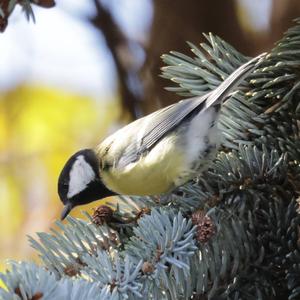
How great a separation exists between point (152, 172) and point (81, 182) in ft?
0.53

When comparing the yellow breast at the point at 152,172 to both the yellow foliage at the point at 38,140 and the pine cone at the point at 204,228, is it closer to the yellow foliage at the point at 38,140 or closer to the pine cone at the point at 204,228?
the pine cone at the point at 204,228

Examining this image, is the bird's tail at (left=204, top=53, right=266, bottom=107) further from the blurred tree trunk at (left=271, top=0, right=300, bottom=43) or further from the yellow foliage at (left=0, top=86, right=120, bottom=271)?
the yellow foliage at (left=0, top=86, right=120, bottom=271)

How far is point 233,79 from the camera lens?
0.88m

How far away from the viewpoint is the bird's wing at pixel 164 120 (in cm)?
93

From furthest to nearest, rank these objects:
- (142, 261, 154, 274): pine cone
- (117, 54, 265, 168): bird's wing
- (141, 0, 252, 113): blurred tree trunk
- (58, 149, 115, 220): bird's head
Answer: (141, 0, 252, 113): blurred tree trunk, (58, 149, 115, 220): bird's head, (117, 54, 265, 168): bird's wing, (142, 261, 154, 274): pine cone

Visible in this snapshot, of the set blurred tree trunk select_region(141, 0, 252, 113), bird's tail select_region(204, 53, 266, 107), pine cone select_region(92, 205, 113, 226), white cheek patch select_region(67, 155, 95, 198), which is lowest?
pine cone select_region(92, 205, 113, 226)

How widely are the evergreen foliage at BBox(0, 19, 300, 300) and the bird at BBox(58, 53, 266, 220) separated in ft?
0.10

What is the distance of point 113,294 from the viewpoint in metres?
0.61

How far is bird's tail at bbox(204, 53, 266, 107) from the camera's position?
0.88 meters

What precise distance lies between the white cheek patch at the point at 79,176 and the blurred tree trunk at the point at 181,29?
14.2 inches

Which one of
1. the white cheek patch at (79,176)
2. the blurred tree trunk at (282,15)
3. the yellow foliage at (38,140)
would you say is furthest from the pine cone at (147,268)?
the yellow foliage at (38,140)

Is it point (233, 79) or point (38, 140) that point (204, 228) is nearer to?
point (233, 79)

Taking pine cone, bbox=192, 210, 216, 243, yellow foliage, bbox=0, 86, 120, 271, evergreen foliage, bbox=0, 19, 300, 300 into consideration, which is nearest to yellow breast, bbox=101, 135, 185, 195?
evergreen foliage, bbox=0, 19, 300, 300

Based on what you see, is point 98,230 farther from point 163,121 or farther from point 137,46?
point 137,46
